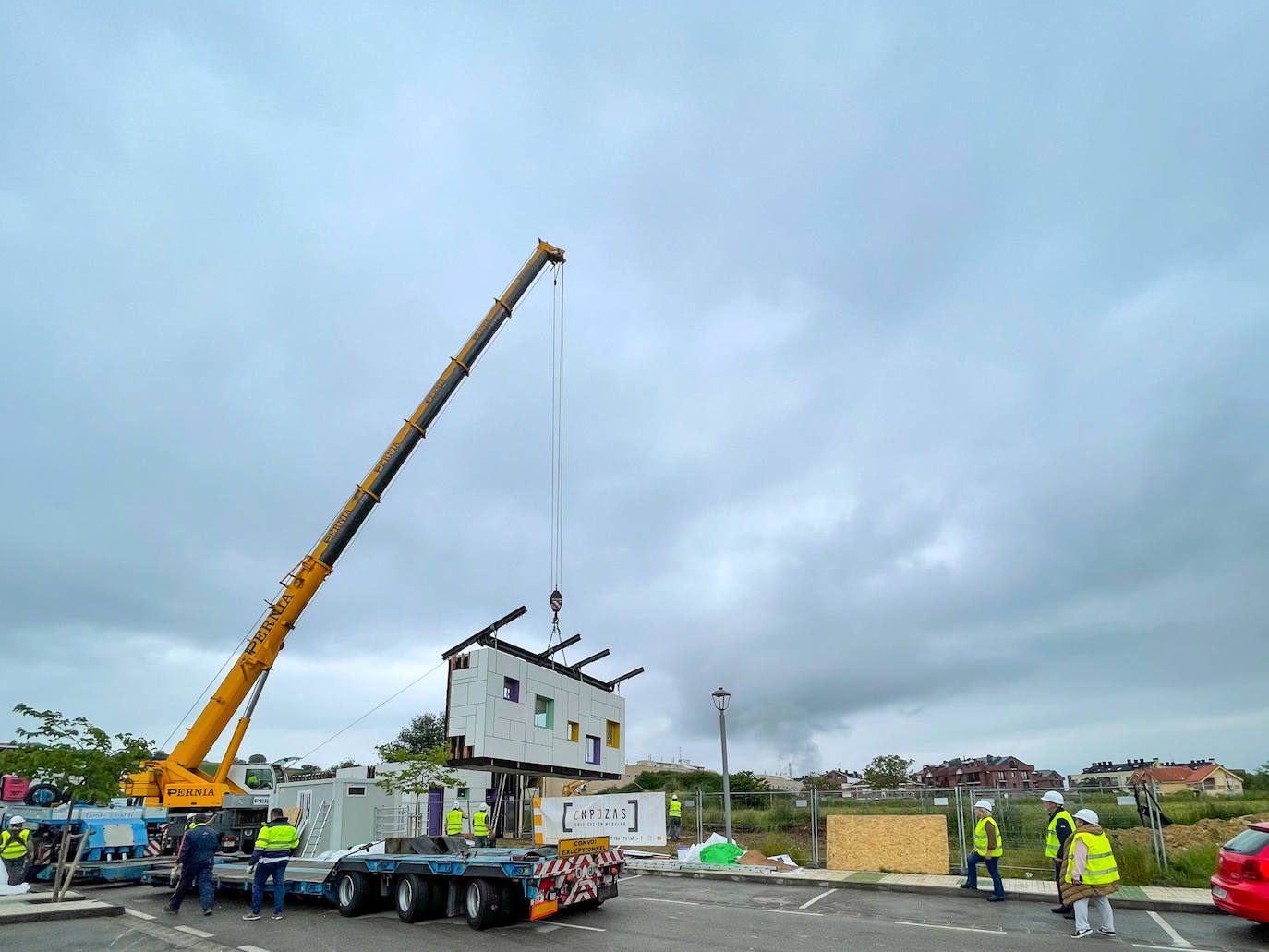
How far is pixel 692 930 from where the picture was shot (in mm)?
11320

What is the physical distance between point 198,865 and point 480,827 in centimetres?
804

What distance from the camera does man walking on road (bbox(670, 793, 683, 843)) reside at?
27.7 m

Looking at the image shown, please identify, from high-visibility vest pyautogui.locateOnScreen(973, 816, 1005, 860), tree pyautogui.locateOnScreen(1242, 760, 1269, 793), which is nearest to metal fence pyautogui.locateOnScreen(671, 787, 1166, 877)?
high-visibility vest pyautogui.locateOnScreen(973, 816, 1005, 860)

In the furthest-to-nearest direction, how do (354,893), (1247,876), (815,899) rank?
(815,899), (354,893), (1247,876)

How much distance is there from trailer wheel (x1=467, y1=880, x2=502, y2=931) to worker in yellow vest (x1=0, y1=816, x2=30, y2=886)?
9.82m

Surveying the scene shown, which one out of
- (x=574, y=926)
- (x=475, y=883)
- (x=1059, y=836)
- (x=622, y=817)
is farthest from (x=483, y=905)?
(x=622, y=817)

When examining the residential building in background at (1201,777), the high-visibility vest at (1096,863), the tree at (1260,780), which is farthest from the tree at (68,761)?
the residential building in background at (1201,777)

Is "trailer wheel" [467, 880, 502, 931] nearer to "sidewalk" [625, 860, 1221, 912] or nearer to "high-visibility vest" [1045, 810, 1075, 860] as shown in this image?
"sidewalk" [625, 860, 1221, 912]

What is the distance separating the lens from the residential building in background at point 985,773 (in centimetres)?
9800

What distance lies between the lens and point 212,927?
12164mm

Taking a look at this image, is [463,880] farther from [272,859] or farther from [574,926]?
[272,859]

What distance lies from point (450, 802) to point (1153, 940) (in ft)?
81.6

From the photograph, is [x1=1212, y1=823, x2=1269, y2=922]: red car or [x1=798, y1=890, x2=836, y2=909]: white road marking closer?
[x1=1212, y1=823, x2=1269, y2=922]: red car

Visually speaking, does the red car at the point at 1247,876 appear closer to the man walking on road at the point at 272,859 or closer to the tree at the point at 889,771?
the man walking on road at the point at 272,859
